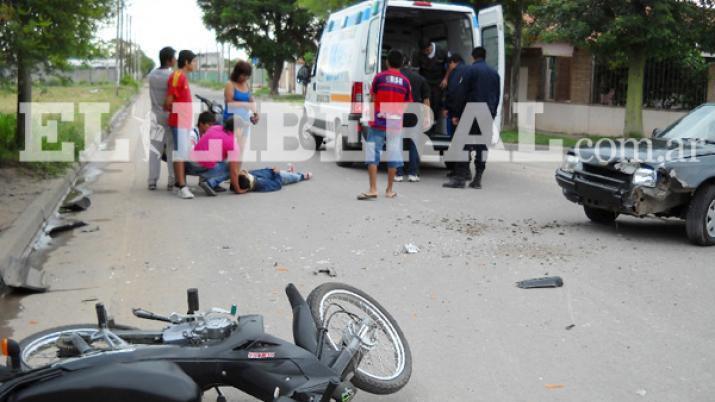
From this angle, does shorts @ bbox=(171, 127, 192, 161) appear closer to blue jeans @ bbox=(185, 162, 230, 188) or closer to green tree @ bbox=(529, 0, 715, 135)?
blue jeans @ bbox=(185, 162, 230, 188)

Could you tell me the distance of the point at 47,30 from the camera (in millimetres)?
10805

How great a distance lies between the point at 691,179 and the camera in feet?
25.8

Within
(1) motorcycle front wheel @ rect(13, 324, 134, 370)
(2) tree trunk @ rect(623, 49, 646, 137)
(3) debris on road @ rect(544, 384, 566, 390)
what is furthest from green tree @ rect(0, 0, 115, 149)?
(2) tree trunk @ rect(623, 49, 646, 137)

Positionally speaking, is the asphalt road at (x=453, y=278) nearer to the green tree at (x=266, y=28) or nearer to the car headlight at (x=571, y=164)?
the car headlight at (x=571, y=164)

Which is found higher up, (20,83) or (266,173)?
(20,83)

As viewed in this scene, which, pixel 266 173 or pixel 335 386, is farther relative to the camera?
pixel 266 173

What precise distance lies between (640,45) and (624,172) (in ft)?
39.0

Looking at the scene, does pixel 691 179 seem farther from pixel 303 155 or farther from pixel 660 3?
pixel 660 3

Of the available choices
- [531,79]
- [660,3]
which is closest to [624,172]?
[660,3]

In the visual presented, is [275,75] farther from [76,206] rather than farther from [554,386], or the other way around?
[554,386]

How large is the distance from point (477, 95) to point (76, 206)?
18.5 ft

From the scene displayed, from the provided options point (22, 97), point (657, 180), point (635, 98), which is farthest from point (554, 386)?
point (635, 98)

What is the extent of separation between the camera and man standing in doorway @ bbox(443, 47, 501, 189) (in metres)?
11.6

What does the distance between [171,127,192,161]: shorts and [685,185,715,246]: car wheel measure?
20.7 feet
